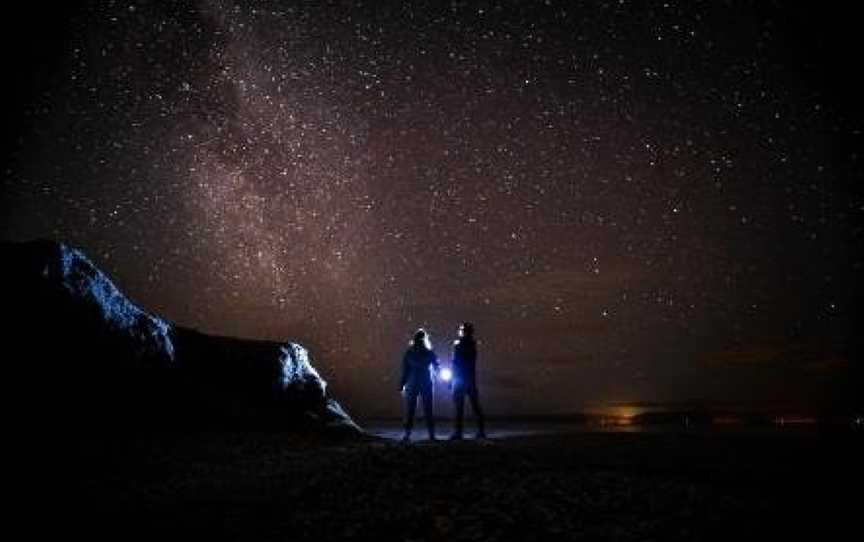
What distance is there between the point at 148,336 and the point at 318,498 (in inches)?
497

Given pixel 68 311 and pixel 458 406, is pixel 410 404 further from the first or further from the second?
pixel 68 311

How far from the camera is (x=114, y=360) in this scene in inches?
664

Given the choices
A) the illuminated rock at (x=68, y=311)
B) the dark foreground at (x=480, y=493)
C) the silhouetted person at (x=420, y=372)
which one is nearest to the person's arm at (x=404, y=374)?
the silhouetted person at (x=420, y=372)

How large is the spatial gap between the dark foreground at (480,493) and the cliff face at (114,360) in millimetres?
4407

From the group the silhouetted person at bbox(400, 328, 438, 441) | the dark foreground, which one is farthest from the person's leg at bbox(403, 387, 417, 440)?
the dark foreground

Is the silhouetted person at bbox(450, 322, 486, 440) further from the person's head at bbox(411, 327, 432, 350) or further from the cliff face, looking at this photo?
the cliff face

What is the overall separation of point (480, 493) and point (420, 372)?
23.9 ft

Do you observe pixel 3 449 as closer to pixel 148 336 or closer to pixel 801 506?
pixel 148 336

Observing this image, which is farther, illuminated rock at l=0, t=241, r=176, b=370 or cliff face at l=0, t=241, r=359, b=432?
illuminated rock at l=0, t=241, r=176, b=370

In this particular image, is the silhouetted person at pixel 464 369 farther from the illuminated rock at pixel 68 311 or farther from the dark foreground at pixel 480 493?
the illuminated rock at pixel 68 311

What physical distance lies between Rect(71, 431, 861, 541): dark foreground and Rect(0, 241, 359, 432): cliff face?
14.5ft

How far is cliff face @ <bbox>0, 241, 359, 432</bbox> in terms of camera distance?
15.4 m

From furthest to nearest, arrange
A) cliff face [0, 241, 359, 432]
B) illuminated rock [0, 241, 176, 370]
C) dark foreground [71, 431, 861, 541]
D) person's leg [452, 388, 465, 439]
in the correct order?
1. illuminated rock [0, 241, 176, 370]
2. cliff face [0, 241, 359, 432]
3. person's leg [452, 388, 465, 439]
4. dark foreground [71, 431, 861, 541]

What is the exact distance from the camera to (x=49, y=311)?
16062mm
